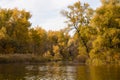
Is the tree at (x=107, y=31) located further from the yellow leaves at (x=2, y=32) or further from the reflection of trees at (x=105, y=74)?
the yellow leaves at (x=2, y=32)

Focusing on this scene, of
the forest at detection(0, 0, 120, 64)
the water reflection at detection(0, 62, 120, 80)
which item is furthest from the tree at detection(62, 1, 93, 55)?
the water reflection at detection(0, 62, 120, 80)

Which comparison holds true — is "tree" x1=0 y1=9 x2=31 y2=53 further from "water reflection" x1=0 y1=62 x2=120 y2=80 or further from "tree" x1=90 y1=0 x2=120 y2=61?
"water reflection" x1=0 y1=62 x2=120 y2=80

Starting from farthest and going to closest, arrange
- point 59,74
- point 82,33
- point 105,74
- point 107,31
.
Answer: point 82,33 < point 107,31 < point 59,74 < point 105,74

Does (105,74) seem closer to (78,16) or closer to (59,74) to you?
(59,74)

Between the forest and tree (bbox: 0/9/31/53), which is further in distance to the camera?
tree (bbox: 0/9/31/53)

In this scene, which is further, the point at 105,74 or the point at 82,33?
the point at 82,33

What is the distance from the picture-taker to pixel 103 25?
53562mm

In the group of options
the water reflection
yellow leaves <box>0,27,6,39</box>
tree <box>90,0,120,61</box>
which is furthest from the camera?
yellow leaves <box>0,27,6,39</box>

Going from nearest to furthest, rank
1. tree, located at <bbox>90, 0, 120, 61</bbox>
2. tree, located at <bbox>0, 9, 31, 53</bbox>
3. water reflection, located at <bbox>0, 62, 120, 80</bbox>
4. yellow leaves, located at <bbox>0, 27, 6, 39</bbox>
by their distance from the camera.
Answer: water reflection, located at <bbox>0, 62, 120, 80</bbox> → tree, located at <bbox>90, 0, 120, 61</bbox> → yellow leaves, located at <bbox>0, 27, 6, 39</bbox> → tree, located at <bbox>0, 9, 31, 53</bbox>

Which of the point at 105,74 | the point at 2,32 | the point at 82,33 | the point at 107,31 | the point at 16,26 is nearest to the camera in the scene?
the point at 105,74

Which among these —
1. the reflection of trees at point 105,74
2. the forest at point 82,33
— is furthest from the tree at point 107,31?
the reflection of trees at point 105,74

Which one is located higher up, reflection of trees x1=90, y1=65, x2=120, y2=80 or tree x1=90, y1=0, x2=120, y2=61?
tree x1=90, y1=0, x2=120, y2=61

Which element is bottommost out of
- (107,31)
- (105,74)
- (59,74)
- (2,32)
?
(105,74)

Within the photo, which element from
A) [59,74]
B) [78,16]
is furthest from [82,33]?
[59,74]
